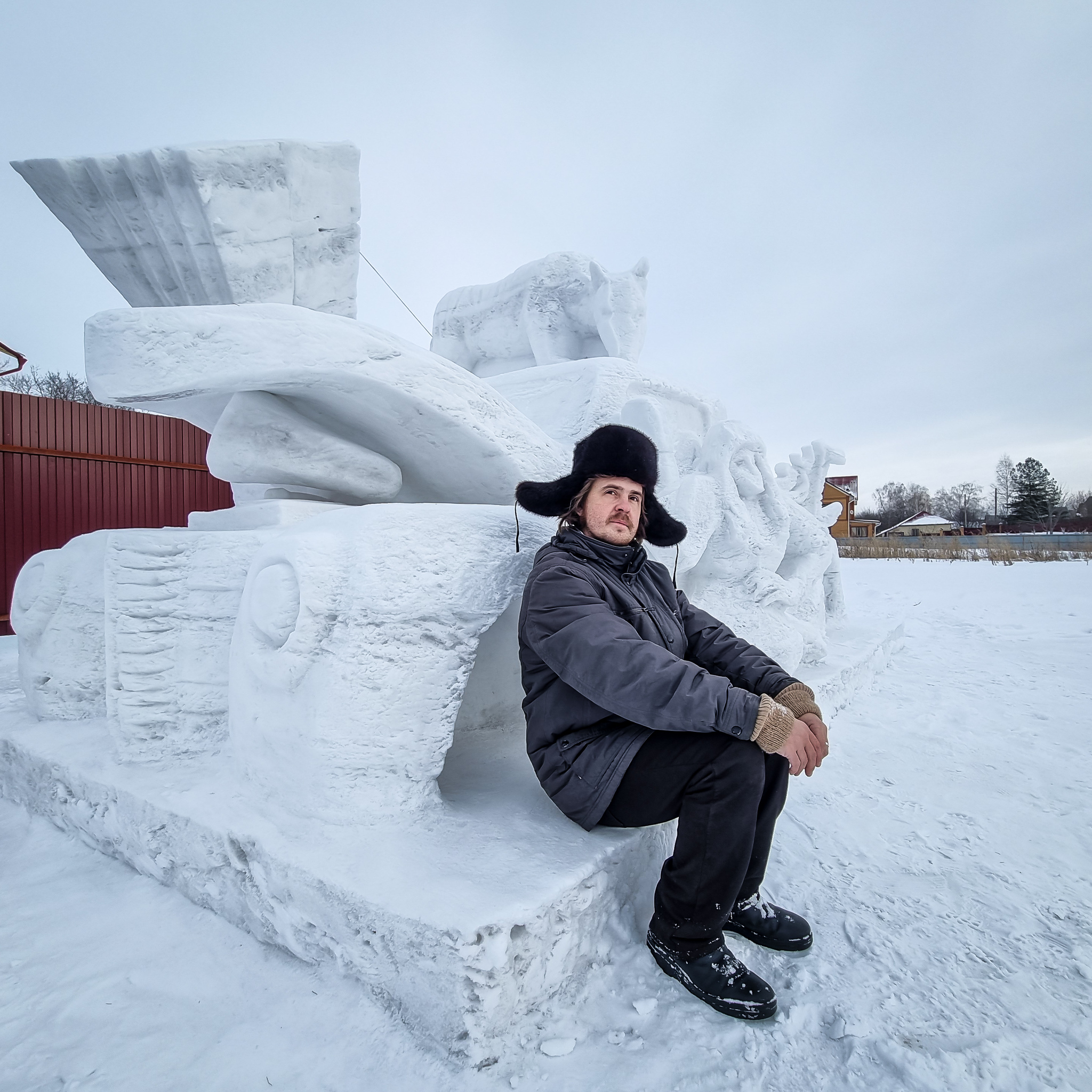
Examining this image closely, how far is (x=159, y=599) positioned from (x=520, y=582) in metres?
0.97

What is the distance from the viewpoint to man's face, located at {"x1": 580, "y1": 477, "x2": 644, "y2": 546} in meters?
1.49

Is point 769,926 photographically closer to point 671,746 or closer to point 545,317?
point 671,746

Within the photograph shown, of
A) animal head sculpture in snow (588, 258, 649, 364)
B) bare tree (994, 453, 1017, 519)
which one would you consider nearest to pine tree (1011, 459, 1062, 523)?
bare tree (994, 453, 1017, 519)

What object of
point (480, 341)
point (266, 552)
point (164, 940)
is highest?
point (480, 341)

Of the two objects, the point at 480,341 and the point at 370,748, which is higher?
the point at 480,341

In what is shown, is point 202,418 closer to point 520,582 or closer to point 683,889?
point 520,582

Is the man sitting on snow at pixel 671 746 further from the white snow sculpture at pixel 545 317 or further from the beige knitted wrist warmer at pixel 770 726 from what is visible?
the white snow sculpture at pixel 545 317

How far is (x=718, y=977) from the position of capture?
3.64ft

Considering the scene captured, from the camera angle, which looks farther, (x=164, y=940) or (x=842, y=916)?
(x=842, y=916)

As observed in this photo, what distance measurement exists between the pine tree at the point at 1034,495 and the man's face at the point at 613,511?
1245 inches

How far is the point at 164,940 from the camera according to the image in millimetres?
1287

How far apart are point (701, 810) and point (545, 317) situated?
3.04 metres

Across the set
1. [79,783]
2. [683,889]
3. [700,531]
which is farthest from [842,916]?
[79,783]

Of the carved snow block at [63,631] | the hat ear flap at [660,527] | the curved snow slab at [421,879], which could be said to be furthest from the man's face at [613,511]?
the carved snow block at [63,631]
